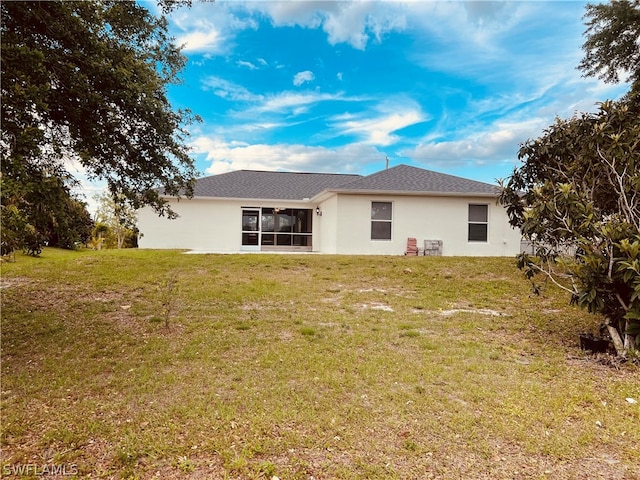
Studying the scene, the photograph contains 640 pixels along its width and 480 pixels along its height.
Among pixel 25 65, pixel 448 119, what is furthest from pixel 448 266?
pixel 25 65

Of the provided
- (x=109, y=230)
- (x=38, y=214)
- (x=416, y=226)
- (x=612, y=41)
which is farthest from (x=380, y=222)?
(x=109, y=230)

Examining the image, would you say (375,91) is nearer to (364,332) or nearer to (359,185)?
(359,185)

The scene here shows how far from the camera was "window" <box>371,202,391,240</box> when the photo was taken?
619 inches

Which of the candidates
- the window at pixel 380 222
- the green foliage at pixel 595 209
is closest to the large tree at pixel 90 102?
the green foliage at pixel 595 209

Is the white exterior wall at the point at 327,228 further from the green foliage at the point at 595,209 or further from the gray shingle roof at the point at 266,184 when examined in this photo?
the green foliage at the point at 595,209

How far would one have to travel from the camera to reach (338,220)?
1547 cm

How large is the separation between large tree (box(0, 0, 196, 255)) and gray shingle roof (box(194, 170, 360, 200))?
11.4 meters

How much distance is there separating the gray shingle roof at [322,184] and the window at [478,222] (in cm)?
78

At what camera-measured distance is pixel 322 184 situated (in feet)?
71.4

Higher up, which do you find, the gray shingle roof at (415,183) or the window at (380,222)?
the gray shingle roof at (415,183)

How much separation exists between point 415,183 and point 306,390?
13.5 m

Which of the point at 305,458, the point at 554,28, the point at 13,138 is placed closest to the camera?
the point at 305,458

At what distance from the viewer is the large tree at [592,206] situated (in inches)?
186

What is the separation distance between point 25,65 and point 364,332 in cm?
538
